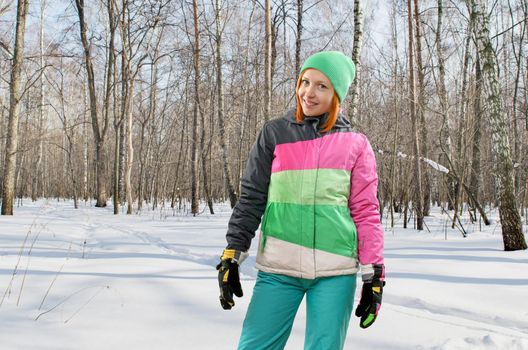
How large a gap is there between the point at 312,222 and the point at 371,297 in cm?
34

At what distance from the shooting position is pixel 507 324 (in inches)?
116

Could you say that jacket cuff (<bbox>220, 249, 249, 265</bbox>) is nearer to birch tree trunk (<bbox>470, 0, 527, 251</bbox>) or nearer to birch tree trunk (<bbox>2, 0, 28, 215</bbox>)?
birch tree trunk (<bbox>470, 0, 527, 251</bbox>)

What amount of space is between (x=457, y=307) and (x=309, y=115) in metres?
2.49

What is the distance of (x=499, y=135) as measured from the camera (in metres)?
5.97

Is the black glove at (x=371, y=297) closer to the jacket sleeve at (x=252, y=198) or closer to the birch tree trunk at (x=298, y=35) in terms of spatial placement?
the jacket sleeve at (x=252, y=198)

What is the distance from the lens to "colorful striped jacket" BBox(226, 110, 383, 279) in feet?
4.89

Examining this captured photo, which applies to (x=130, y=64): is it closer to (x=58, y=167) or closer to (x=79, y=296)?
(x=79, y=296)

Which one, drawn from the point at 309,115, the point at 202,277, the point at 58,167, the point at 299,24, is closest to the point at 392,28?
the point at 299,24

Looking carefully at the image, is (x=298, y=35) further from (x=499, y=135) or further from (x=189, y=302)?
(x=189, y=302)

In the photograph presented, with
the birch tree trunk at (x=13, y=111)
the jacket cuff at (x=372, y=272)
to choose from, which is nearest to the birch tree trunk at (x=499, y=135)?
the jacket cuff at (x=372, y=272)

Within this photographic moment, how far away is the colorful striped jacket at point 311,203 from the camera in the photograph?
149 cm

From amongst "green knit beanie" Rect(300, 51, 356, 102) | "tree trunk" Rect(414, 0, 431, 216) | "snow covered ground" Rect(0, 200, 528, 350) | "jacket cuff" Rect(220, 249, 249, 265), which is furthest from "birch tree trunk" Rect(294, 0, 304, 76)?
"jacket cuff" Rect(220, 249, 249, 265)

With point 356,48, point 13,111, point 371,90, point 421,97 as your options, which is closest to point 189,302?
point 356,48

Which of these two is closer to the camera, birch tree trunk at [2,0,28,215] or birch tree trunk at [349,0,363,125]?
birch tree trunk at [349,0,363,125]
